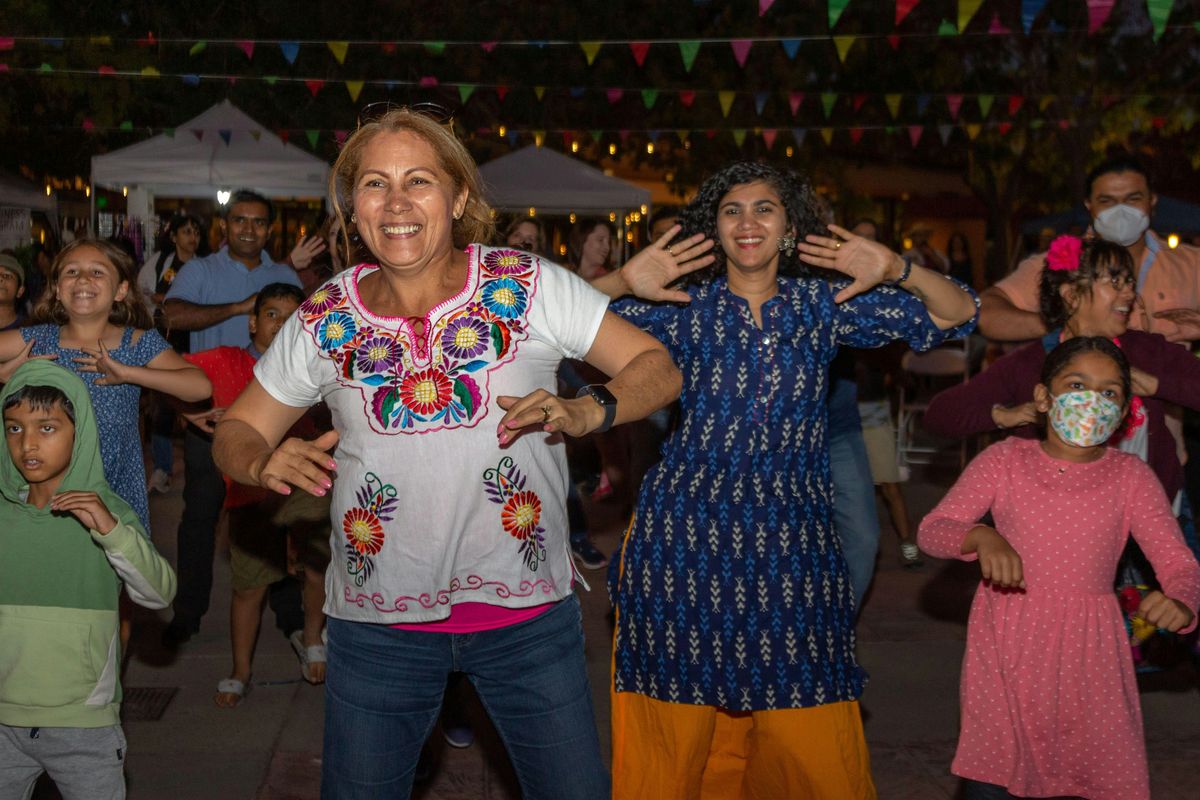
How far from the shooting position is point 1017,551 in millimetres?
3949

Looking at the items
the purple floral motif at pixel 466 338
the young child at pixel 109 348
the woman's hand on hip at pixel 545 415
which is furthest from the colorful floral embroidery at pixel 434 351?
the young child at pixel 109 348

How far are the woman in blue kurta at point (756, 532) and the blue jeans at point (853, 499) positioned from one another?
1427 mm

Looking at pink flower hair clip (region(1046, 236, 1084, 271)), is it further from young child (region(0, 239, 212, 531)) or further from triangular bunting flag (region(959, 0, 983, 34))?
triangular bunting flag (region(959, 0, 983, 34))

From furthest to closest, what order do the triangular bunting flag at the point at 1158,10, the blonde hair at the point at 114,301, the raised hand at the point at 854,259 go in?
the triangular bunting flag at the point at 1158,10, the blonde hair at the point at 114,301, the raised hand at the point at 854,259

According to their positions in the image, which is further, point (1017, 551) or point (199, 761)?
point (199, 761)

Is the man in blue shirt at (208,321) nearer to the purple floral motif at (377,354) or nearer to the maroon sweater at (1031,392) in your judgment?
the maroon sweater at (1031,392)

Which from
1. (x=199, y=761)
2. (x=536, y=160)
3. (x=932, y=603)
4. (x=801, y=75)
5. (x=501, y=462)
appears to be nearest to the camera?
(x=501, y=462)

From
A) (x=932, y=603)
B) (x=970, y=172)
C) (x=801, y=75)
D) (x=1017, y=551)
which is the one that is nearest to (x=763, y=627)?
(x=1017, y=551)

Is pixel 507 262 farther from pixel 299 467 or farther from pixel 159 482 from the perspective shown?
pixel 159 482

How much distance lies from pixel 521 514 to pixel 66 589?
5.43ft

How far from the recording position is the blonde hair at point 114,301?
5.23 m

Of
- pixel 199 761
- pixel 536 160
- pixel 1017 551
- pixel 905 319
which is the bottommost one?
pixel 199 761

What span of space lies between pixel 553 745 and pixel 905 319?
161cm

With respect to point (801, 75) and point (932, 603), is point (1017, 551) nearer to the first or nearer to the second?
point (932, 603)
